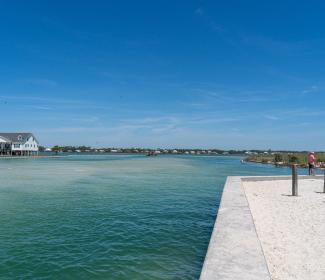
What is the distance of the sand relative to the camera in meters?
6.00

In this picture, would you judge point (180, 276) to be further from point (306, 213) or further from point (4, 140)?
point (4, 140)

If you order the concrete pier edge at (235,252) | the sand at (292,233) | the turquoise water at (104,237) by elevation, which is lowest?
the turquoise water at (104,237)

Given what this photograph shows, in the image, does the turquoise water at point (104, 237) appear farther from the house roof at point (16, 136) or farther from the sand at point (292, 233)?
the house roof at point (16, 136)

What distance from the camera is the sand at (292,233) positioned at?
6.00 m

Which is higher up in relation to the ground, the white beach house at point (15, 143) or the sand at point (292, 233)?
the white beach house at point (15, 143)

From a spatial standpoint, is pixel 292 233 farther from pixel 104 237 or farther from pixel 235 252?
pixel 104 237

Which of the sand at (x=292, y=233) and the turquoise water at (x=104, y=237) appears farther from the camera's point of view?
the turquoise water at (x=104, y=237)

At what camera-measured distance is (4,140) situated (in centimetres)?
8750

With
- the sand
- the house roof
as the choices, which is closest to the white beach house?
the house roof

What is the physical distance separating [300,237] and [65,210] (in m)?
8.77

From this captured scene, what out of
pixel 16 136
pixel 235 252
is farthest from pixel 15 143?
pixel 235 252

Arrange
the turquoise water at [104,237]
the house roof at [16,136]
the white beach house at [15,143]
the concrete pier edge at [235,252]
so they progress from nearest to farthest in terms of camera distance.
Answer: the concrete pier edge at [235,252]
the turquoise water at [104,237]
the white beach house at [15,143]
the house roof at [16,136]

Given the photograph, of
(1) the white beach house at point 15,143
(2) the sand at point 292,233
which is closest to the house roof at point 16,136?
(1) the white beach house at point 15,143

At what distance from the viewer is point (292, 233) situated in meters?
8.39
